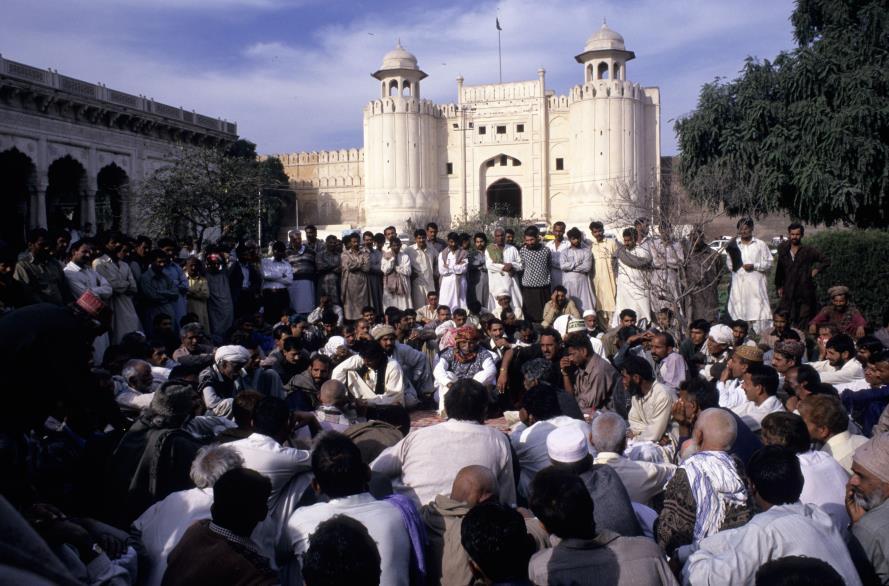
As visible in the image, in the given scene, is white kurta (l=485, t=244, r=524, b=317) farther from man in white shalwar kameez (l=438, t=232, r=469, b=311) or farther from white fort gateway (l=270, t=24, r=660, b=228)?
white fort gateway (l=270, t=24, r=660, b=228)

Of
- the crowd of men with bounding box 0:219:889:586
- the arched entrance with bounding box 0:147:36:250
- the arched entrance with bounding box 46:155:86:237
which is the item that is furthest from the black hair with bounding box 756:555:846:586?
the arched entrance with bounding box 46:155:86:237

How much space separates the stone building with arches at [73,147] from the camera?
20.8 meters

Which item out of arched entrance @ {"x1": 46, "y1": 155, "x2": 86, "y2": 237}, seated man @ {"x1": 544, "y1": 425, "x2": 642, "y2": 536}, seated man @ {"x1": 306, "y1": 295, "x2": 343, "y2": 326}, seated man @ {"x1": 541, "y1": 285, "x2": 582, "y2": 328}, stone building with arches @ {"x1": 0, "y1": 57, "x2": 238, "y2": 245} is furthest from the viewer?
arched entrance @ {"x1": 46, "y1": 155, "x2": 86, "y2": 237}

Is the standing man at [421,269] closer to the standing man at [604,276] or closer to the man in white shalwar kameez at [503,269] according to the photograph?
the man in white shalwar kameez at [503,269]

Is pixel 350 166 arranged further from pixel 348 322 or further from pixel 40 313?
pixel 40 313

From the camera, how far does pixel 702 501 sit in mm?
3027

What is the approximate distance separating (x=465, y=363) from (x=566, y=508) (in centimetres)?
431

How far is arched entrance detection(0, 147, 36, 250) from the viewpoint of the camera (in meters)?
21.2

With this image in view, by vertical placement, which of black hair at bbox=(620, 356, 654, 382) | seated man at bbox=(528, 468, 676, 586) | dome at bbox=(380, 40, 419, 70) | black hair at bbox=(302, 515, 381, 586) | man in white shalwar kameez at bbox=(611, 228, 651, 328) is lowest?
seated man at bbox=(528, 468, 676, 586)

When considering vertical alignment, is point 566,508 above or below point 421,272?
below

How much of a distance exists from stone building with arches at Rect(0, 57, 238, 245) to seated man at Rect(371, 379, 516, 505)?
19.9 m

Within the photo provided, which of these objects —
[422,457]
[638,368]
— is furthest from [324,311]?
[422,457]

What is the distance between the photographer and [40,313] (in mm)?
1450

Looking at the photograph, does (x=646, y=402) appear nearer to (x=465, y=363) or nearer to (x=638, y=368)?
(x=638, y=368)
